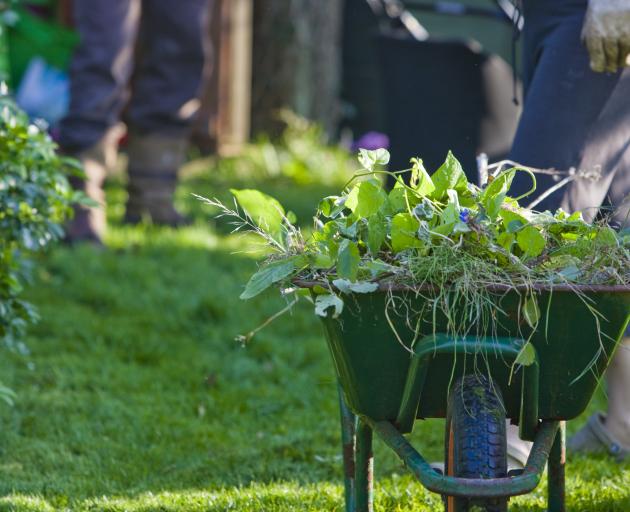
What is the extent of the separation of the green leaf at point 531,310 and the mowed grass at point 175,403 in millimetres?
688

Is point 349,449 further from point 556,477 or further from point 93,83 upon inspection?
point 93,83

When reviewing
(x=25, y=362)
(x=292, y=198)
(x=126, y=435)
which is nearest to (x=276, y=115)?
(x=292, y=198)

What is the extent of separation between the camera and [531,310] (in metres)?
1.55

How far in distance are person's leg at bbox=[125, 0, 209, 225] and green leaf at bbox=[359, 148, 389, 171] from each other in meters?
2.94

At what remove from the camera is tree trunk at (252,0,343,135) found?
23.1 feet

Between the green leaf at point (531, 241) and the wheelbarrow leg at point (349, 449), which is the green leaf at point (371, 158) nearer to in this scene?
the green leaf at point (531, 241)

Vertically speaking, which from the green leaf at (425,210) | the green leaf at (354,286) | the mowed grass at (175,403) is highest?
the green leaf at (425,210)

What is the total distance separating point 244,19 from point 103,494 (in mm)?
5061

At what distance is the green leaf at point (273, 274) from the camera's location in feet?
5.37

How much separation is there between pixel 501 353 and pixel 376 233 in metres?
0.27

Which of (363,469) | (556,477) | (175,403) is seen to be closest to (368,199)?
(363,469)

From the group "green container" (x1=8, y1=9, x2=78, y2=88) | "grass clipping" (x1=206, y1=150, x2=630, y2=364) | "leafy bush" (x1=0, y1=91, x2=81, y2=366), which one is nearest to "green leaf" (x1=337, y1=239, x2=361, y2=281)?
"grass clipping" (x1=206, y1=150, x2=630, y2=364)

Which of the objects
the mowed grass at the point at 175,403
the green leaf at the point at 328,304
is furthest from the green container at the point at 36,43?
the green leaf at the point at 328,304

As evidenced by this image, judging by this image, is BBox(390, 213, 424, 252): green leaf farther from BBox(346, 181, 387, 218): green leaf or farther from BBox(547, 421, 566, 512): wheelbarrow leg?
BBox(547, 421, 566, 512): wheelbarrow leg
